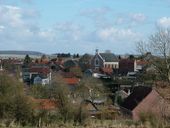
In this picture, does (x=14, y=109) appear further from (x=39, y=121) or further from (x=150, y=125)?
(x=150, y=125)

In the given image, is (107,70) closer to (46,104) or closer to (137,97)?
(137,97)

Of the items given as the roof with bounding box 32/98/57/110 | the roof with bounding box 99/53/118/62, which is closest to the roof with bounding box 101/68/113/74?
the roof with bounding box 99/53/118/62

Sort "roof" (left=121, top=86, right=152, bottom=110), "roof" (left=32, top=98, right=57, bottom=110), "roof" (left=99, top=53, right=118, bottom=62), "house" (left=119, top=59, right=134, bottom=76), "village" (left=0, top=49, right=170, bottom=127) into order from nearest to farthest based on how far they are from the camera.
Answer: "roof" (left=32, top=98, right=57, bottom=110) → "village" (left=0, top=49, right=170, bottom=127) → "roof" (left=121, top=86, right=152, bottom=110) → "house" (left=119, top=59, right=134, bottom=76) → "roof" (left=99, top=53, right=118, bottom=62)

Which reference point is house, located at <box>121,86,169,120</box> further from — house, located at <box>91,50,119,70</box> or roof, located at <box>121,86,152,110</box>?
house, located at <box>91,50,119,70</box>

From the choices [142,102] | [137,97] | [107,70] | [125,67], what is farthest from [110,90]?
[125,67]

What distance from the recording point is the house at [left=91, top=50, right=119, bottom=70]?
3885 inches

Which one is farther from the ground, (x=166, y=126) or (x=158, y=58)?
(x=158, y=58)

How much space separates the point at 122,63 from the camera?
308ft

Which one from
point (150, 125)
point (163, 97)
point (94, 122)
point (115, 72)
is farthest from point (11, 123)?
point (115, 72)

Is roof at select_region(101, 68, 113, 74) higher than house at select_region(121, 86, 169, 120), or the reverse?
house at select_region(121, 86, 169, 120)

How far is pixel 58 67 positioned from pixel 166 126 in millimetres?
76816

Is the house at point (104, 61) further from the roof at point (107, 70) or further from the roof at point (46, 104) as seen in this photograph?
the roof at point (46, 104)

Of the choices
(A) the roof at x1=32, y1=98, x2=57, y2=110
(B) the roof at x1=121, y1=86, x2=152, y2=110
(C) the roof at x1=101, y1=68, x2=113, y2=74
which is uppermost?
(A) the roof at x1=32, y1=98, x2=57, y2=110

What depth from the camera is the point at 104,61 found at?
9925cm
